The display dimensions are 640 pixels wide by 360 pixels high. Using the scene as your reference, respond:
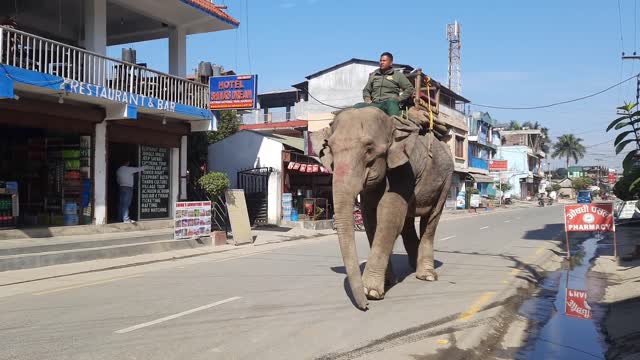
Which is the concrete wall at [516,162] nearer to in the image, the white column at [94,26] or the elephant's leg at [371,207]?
the white column at [94,26]

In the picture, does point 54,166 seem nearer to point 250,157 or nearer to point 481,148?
point 250,157

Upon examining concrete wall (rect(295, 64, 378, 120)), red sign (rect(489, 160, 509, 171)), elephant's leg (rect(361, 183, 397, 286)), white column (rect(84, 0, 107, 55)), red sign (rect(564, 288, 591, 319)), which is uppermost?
concrete wall (rect(295, 64, 378, 120))

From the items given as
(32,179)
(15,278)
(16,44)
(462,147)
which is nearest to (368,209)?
(15,278)

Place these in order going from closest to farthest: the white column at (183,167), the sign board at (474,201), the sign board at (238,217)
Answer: the sign board at (238,217)
the white column at (183,167)
the sign board at (474,201)

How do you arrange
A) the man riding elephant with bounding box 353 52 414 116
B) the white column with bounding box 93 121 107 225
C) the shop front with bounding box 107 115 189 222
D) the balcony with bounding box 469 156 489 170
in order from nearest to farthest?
the man riding elephant with bounding box 353 52 414 116
the white column with bounding box 93 121 107 225
the shop front with bounding box 107 115 189 222
the balcony with bounding box 469 156 489 170

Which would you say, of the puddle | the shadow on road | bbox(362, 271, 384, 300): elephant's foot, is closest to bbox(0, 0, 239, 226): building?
the shadow on road

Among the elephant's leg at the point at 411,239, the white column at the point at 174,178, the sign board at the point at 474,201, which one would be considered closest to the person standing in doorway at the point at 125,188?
the white column at the point at 174,178

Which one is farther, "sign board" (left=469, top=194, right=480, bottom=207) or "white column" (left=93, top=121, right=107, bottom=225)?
"sign board" (left=469, top=194, right=480, bottom=207)

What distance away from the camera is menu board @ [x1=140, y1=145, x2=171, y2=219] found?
684 inches

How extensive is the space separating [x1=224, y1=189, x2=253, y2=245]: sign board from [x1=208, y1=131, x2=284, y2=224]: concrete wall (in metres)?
5.37

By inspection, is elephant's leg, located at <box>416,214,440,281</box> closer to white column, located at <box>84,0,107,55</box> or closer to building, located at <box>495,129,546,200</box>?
white column, located at <box>84,0,107,55</box>

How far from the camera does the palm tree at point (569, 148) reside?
10869cm

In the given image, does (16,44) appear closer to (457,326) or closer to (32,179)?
(32,179)

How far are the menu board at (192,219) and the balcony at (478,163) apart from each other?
4050 cm
